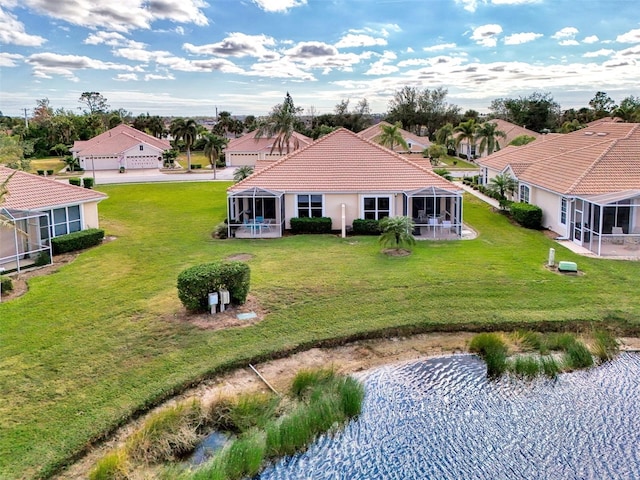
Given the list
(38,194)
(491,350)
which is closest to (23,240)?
(38,194)

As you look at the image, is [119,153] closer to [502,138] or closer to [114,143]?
[114,143]

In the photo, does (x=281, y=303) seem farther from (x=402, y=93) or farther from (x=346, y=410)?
(x=402, y=93)

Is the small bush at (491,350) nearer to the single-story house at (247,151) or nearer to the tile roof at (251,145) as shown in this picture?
the single-story house at (247,151)

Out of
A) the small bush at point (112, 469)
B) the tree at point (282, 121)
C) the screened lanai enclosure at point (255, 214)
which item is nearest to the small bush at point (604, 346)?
the small bush at point (112, 469)

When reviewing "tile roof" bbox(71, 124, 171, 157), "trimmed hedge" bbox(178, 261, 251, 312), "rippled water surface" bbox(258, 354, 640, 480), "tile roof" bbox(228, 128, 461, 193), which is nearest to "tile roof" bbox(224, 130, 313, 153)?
"tile roof" bbox(71, 124, 171, 157)

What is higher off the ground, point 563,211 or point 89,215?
point 89,215

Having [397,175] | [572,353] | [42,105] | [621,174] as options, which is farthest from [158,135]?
[572,353]

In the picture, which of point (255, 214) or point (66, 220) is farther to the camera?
point (255, 214)
